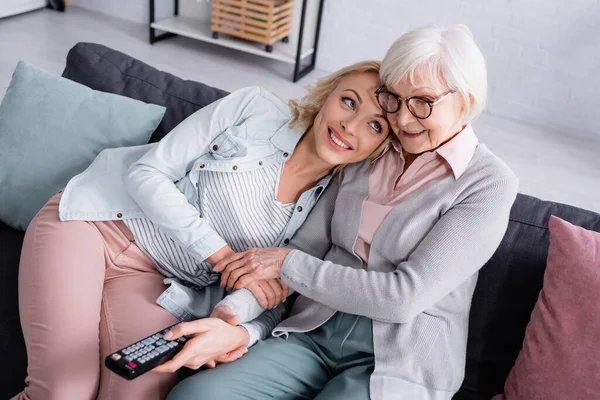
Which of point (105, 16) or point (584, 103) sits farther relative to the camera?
point (105, 16)

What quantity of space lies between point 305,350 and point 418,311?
269mm

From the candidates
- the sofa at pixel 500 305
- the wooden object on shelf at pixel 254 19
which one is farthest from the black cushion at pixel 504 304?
the wooden object on shelf at pixel 254 19

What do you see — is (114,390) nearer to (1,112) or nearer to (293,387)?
(293,387)

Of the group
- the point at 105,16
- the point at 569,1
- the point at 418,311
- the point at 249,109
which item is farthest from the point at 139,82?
the point at 105,16

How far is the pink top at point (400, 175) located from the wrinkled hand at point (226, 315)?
30 centimetres

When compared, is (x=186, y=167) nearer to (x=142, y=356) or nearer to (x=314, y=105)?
(x=314, y=105)

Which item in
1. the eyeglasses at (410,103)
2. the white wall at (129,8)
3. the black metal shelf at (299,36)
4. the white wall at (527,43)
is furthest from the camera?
the white wall at (129,8)

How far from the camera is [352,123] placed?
1360 millimetres

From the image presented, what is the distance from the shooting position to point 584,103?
374 centimetres

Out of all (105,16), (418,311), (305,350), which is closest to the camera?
(418,311)

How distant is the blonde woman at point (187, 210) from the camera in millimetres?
1350

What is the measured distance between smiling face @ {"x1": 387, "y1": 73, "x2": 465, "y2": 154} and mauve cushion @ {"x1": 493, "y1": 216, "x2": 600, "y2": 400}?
326 mm

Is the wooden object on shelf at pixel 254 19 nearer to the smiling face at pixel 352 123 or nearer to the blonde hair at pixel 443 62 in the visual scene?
the smiling face at pixel 352 123

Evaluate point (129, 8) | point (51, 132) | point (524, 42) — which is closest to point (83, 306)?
point (51, 132)
